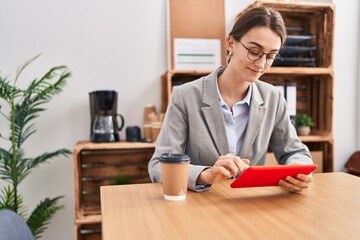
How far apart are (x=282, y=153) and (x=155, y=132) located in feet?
3.41

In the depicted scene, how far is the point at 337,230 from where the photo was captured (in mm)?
730

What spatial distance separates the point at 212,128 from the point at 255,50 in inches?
13.2

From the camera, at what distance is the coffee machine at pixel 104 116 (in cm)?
225

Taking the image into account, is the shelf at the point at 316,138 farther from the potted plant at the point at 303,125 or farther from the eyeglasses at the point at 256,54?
the eyeglasses at the point at 256,54

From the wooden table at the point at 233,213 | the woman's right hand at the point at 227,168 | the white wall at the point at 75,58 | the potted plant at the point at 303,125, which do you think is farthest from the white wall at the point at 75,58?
the woman's right hand at the point at 227,168

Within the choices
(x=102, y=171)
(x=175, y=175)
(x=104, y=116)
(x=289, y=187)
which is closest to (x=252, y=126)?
(x=289, y=187)

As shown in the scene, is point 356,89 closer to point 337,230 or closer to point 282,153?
point 282,153

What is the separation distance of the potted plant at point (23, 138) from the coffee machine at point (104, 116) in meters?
0.24

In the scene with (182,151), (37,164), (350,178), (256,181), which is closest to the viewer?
(256,181)

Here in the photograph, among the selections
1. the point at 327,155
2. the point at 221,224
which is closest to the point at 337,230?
the point at 221,224

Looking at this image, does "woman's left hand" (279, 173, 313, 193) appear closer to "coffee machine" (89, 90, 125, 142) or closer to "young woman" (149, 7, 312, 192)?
"young woman" (149, 7, 312, 192)

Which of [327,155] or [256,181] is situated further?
[327,155]

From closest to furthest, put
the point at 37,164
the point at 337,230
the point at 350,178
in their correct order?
the point at 337,230
the point at 350,178
the point at 37,164

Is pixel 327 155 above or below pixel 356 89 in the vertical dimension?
below
